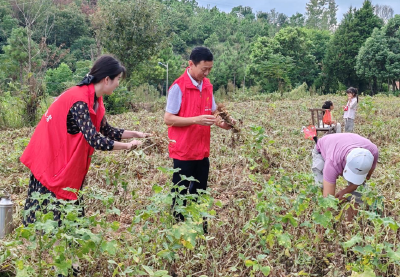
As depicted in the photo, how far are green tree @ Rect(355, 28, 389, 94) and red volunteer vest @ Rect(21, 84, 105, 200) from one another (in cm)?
2813

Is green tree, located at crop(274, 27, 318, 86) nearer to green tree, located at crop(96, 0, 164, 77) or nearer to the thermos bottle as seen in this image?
green tree, located at crop(96, 0, 164, 77)

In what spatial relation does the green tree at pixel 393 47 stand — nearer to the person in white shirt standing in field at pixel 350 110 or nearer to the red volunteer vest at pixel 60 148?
the person in white shirt standing in field at pixel 350 110

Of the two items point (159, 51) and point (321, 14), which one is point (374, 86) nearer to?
point (159, 51)

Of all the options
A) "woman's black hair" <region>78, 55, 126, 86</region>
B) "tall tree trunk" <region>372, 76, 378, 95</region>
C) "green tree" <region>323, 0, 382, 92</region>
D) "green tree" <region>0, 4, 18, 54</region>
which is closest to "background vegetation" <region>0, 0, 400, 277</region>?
"woman's black hair" <region>78, 55, 126, 86</region>

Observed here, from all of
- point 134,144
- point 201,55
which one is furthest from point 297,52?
point 134,144

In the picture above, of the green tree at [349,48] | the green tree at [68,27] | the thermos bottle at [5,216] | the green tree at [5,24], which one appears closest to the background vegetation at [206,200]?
the thermos bottle at [5,216]

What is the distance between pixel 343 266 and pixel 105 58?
1985mm

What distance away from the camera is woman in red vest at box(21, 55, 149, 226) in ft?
8.02

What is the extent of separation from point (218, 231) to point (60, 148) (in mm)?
1282

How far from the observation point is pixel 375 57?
27.5m

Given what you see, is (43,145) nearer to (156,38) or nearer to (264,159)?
(264,159)

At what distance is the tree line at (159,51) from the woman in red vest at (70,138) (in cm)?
680

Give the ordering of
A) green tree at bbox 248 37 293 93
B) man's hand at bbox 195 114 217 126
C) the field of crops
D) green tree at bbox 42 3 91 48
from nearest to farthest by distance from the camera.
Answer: the field of crops → man's hand at bbox 195 114 217 126 → green tree at bbox 248 37 293 93 → green tree at bbox 42 3 91 48

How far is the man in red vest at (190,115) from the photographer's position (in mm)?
2912
